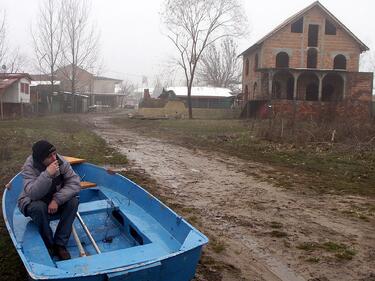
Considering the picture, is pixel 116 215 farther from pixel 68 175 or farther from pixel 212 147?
pixel 212 147

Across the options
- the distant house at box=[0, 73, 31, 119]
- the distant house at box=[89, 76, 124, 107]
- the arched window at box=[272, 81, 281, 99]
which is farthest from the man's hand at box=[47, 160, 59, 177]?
the distant house at box=[89, 76, 124, 107]

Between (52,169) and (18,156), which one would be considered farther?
(18,156)

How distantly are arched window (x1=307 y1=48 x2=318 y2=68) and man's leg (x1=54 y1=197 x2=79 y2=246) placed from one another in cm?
3516

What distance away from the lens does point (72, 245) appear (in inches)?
208

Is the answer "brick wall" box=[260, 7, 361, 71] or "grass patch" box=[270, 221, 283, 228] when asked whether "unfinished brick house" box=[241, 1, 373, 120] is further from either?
"grass patch" box=[270, 221, 283, 228]

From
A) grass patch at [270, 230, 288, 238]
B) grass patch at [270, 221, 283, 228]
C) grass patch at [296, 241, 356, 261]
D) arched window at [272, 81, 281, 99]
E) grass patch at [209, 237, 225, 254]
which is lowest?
grass patch at [209, 237, 225, 254]

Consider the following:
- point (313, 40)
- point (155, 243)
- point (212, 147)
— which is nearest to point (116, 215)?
point (155, 243)

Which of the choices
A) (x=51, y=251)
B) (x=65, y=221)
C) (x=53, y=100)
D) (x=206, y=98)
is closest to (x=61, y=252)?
(x=51, y=251)

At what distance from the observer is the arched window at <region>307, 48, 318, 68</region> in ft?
122

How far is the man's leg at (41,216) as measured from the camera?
4.94 metres

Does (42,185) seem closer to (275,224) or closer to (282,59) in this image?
(275,224)

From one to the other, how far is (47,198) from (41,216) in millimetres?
234

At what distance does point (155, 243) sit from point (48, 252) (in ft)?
3.84

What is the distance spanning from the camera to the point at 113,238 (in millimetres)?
5633
